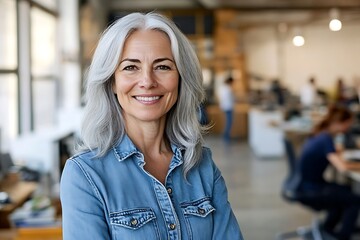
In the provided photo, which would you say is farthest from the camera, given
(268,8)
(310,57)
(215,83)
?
(310,57)

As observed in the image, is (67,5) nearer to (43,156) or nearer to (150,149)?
(43,156)

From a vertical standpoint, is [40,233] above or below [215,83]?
below

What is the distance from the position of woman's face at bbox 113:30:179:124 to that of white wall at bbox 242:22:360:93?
21.0 m

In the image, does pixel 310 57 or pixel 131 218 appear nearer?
pixel 131 218

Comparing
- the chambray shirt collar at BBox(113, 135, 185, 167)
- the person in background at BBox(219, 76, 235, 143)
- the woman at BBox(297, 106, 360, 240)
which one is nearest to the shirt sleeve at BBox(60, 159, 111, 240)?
the chambray shirt collar at BBox(113, 135, 185, 167)

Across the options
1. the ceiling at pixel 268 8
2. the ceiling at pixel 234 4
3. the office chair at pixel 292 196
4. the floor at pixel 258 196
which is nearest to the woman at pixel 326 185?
the office chair at pixel 292 196

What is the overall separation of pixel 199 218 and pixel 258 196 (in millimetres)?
6844

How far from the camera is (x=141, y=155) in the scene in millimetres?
1538

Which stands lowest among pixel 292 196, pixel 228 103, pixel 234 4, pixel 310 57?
pixel 292 196

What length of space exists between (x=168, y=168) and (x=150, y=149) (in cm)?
7

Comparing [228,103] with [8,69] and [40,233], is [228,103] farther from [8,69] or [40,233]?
[40,233]

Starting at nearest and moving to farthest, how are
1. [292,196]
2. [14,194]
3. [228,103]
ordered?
[14,194], [292,196], [228,103]

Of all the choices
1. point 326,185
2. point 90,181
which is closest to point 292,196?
point 326,185

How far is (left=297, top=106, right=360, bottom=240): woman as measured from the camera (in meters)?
5.27
